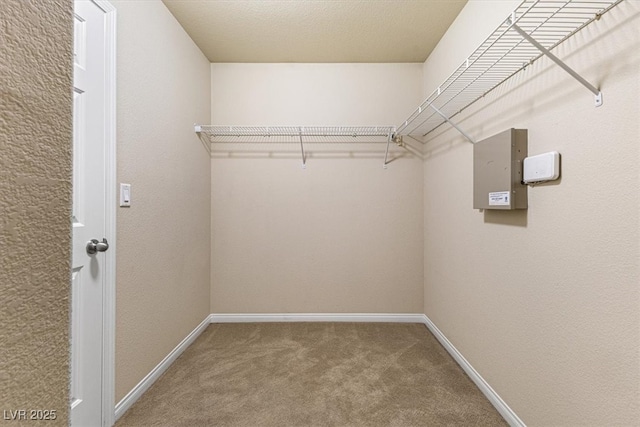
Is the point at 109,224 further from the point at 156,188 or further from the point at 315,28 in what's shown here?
the point at 315,28

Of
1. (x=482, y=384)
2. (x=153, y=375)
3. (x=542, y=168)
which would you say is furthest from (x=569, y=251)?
(x=153, y=375)

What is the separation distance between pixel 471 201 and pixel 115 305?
2.21 m

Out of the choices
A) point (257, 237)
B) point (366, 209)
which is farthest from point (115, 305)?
point (366, 209)

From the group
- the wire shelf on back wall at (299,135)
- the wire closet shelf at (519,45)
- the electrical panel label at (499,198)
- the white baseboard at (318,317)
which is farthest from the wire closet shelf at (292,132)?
the white baseboard at (318,317)

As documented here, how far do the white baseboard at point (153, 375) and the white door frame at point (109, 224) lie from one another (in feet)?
0.23

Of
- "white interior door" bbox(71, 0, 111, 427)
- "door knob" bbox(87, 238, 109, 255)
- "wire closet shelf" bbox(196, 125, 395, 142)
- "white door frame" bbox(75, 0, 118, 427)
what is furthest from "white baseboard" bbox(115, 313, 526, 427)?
"wire closet shelf" bbox(196, 125, 395, 142)

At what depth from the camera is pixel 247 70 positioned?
269cm

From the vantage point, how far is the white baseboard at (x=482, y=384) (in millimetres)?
1424

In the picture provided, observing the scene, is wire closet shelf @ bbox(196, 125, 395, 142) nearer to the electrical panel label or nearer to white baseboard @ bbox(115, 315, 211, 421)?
the electrical panel label

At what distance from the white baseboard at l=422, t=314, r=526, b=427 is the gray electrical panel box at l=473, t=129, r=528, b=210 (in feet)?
3.48

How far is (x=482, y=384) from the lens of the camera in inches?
66.0

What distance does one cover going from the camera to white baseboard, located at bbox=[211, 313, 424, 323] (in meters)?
2.68

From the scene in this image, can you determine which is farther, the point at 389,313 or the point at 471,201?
the point at 389,313

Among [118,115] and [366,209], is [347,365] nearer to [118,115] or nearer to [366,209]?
[366,209]
